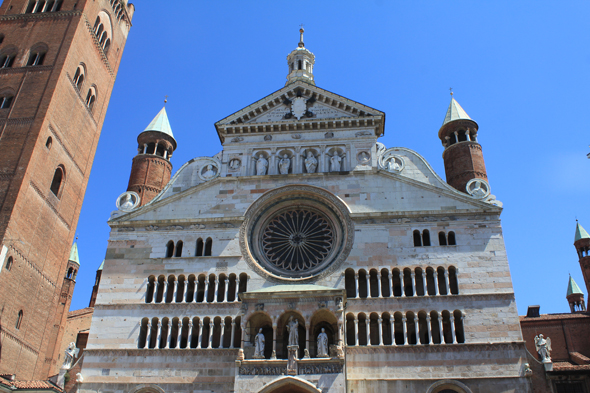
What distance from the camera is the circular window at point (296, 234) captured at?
24.3m

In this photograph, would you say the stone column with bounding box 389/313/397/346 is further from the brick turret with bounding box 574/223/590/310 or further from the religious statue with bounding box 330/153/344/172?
the brick turret with bounding box 574/223/590/310

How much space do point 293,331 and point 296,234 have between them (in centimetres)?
576

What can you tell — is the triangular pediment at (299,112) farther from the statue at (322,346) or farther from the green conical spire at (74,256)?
the green conical spire at (74,256)

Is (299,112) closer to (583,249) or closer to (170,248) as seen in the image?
(170,248)

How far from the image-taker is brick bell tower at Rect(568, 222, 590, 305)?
4366 centimetres

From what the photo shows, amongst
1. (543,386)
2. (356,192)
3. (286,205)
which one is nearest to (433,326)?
(543,386)

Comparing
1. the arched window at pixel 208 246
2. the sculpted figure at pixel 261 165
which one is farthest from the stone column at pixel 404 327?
the sculpted figure at pixel 261 165

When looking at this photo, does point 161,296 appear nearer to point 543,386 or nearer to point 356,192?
point 356,192

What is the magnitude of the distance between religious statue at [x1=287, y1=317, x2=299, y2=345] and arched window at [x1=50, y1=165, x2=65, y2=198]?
60.1 feet

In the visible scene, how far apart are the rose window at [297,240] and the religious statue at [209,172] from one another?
4284 mm

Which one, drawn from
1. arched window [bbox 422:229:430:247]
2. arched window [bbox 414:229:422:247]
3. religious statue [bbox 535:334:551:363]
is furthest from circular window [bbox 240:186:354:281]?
religious statue [bbox 535:334:551:363]

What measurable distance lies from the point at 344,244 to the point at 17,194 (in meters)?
17.1

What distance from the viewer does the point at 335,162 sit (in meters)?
27.0

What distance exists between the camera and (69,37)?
3356 centimetres
